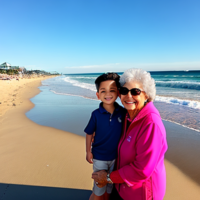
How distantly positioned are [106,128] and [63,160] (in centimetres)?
213

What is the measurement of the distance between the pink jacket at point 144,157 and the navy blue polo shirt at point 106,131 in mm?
367

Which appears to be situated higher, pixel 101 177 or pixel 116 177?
pixel 116 177

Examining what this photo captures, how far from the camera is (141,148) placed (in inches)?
49.8

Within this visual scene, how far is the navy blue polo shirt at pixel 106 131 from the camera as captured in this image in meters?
1.90

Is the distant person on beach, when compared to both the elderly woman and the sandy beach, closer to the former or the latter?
the elderly woman

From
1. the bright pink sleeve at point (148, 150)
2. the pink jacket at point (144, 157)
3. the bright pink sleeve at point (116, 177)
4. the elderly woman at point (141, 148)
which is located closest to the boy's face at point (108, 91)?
the elderly woman at point (141, 148)

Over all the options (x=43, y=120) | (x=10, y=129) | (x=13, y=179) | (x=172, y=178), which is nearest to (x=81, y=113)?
(x=43, y=120)

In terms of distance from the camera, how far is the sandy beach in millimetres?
2758

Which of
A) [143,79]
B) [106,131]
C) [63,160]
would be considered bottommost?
[63,160]

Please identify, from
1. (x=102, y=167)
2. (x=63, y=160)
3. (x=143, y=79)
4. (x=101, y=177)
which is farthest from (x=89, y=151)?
(x=63, y=160)

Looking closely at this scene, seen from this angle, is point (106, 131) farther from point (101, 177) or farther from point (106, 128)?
point (101, 177)

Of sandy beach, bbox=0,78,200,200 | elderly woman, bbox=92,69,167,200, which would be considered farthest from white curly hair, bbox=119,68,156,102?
sandy beach, bbox=0,78,200,200

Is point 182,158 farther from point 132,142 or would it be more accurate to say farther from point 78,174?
point 132,142

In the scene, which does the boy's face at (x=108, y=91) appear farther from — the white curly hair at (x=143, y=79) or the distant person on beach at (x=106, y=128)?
the white curly hair at (x=143, y=79)
